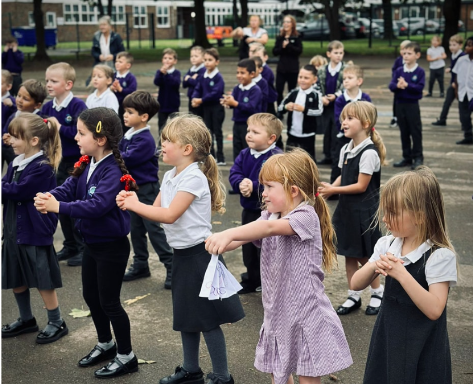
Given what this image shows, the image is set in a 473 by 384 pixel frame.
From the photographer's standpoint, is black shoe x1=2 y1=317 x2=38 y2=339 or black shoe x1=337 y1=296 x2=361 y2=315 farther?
black shoe x1=337 y1=296 x2=361 y2=315

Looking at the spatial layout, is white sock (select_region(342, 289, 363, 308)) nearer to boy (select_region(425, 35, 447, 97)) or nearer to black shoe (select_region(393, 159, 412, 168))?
black shoe (select_region(393, 159, 412, 168))

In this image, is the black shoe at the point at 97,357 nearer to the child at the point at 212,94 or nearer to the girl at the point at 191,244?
the girl at the point at 191,244

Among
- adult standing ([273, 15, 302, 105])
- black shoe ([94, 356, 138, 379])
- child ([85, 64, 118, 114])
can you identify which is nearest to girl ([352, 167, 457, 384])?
black shoe ([94, 356, 138, 379])

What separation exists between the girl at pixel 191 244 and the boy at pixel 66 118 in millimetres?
2737

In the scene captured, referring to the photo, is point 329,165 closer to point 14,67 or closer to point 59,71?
point 59,71

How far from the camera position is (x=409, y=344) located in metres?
3.23

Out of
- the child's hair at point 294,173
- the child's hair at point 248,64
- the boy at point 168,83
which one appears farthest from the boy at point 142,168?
the boy at point 168,83

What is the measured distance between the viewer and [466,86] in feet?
40.9

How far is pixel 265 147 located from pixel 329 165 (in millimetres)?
5913

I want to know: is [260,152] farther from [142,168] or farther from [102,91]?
[102,91]

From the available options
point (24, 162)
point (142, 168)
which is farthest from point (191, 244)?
point (142, 168)

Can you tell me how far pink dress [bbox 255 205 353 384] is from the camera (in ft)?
11.7

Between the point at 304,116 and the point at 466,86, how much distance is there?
4.65 metres

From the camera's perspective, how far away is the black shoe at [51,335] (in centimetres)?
504
